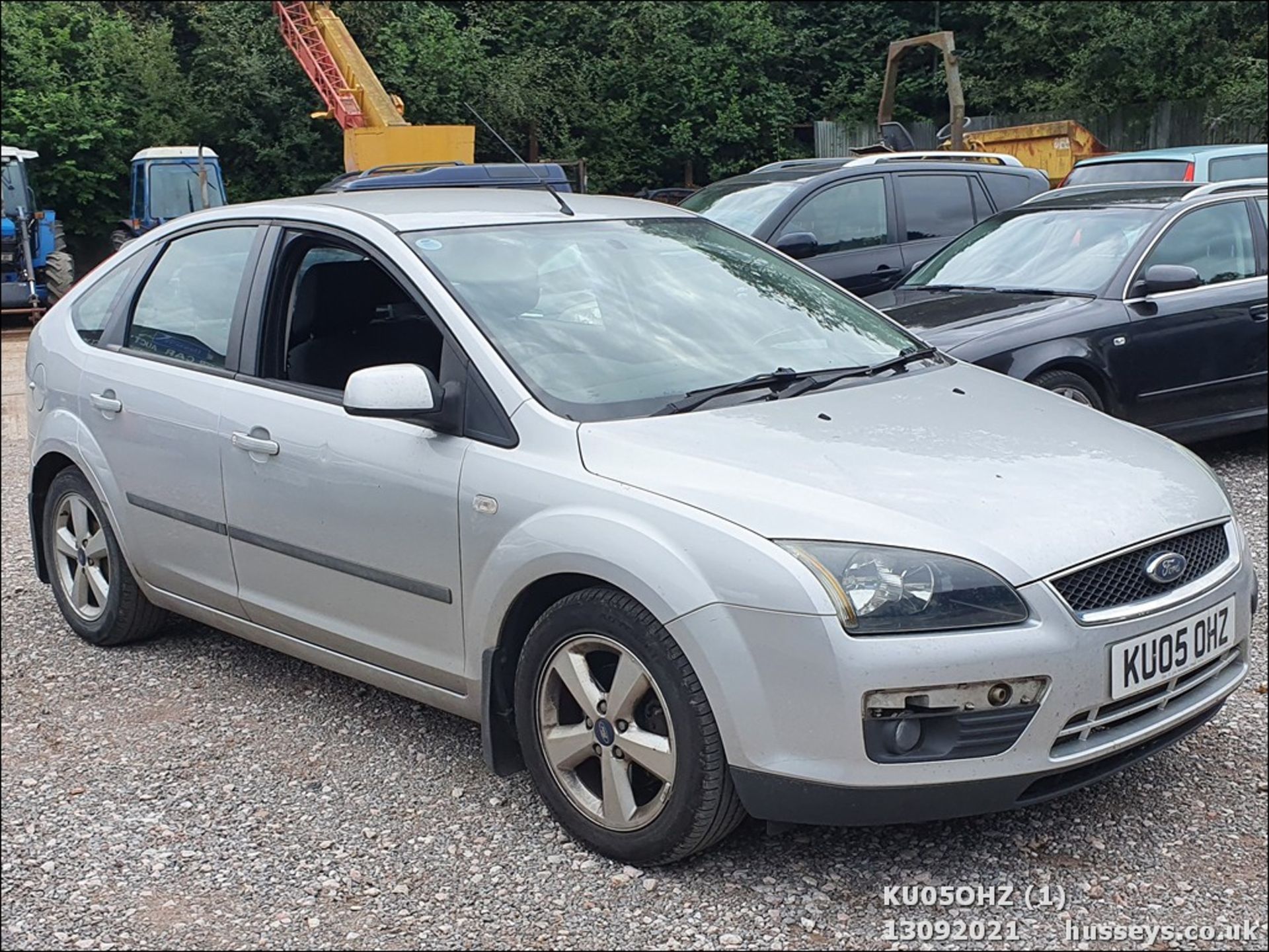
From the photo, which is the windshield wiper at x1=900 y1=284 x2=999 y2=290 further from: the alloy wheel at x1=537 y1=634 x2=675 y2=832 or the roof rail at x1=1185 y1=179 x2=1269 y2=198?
the alloy wheel at x1=537 y1=634 x2=675 y2=832

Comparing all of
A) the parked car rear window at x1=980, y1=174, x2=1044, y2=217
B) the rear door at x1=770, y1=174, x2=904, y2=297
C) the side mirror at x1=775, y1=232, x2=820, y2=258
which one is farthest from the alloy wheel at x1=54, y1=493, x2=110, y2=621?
the parked car rear window at x1=980, y1=174, x2=1044, y2=217

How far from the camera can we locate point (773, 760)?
2959 millimetres

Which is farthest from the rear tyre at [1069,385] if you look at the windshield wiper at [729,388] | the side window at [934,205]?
the side window at [934,205]

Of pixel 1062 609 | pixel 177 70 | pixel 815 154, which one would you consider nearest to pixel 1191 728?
pixel 1062 609

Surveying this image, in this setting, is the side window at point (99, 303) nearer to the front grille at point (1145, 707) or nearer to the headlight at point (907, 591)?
the headlight at point (907, 591)

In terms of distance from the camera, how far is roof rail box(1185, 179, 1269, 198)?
7.75 meters

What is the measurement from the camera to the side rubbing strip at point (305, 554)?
3650 millimetres

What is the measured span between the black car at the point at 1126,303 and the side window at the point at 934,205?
6.25ft

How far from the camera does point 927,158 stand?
10352 mm

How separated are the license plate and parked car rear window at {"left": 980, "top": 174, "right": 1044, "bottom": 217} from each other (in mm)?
7606

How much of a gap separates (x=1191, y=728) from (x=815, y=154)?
7.02 m

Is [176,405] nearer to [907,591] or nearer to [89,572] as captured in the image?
[89,572]

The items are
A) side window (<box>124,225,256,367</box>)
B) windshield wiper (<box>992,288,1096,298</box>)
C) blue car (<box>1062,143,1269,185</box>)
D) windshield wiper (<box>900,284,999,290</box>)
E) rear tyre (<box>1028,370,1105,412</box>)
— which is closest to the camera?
side window (<box>124,225,256,367</box>)

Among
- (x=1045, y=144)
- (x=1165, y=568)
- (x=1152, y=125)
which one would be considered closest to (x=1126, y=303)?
(x=1165, y=568)
